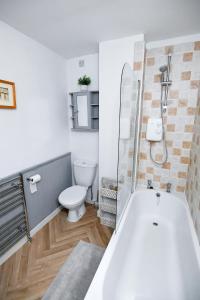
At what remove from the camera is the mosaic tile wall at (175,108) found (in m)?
1.72

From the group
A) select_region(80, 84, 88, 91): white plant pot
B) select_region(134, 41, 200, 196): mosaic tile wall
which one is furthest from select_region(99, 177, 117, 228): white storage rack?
select_region(80, 84, 88, 91): white plant pot

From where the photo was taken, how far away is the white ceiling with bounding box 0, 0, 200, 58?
1.21 m

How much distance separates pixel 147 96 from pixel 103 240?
6.14 feet

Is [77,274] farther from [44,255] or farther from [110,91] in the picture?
[110,91]

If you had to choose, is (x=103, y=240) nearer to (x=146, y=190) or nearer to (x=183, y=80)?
(x=146, y=190)

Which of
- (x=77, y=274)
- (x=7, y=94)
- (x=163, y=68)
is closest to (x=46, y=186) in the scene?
(x=77, y=274)

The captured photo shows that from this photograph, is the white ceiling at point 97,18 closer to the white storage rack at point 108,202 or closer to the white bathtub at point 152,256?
the white storage rack at point 108,202

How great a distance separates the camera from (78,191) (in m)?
2.23

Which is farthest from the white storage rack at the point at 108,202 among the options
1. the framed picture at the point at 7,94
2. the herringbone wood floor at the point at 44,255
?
the framed picture at the point at 7,94

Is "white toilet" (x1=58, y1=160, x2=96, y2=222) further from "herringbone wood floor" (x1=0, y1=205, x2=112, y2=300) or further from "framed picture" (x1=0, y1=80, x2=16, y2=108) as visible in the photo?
"framed picture" (x1=0, y1=80, x2=16, y2=108)

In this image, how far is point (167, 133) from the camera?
1.93 m

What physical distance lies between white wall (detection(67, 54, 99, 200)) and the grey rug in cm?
97

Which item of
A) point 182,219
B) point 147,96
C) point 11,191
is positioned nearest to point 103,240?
point 182,219

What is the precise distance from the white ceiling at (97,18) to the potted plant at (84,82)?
431mm
